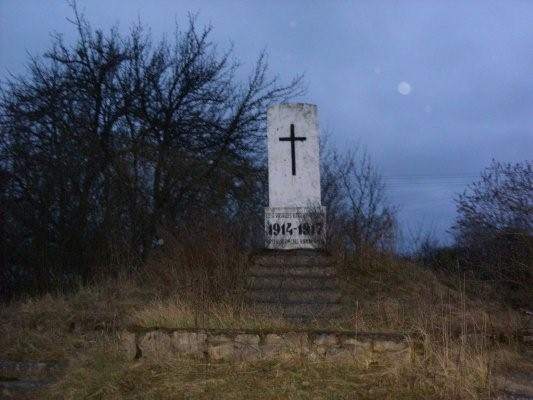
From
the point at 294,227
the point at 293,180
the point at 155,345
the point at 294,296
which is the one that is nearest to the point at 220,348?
the point at 155,345

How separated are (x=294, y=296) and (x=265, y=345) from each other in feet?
7.88

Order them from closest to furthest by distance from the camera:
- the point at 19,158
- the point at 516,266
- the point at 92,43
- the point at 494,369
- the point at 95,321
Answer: the point at 494,369 < the point at 95,321 < the point at 516,266 < the point at 19,158 < the point at 92,43

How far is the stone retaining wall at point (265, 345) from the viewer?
623 cm

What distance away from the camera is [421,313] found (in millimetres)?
7023

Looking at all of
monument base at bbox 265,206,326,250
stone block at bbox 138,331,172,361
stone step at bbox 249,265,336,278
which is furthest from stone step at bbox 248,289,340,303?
stone block at bbox 138,331,172,361

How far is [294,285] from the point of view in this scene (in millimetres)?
9125

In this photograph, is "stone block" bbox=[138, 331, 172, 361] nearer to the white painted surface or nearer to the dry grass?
the dry grass

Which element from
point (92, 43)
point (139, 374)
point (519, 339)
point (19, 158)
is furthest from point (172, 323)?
point (92, 43)

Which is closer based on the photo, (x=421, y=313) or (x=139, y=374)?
(x=139, y=374)

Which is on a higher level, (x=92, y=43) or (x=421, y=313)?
(x=92, y=43)

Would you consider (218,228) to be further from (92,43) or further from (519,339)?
(92,43)

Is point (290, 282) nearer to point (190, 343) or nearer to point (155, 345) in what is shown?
Answer: point (190, 343)

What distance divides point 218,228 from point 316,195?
204 centimetres

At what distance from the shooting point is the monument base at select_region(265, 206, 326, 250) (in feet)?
35.8
